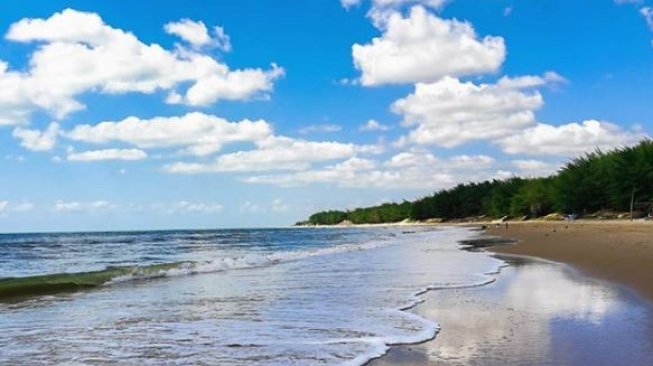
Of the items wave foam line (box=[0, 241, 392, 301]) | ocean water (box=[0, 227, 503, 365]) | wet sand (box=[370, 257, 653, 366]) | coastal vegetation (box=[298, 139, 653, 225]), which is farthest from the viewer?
coastal vegetation (box=[298, 139, 653, 225])

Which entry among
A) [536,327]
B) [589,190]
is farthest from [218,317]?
[589,190]

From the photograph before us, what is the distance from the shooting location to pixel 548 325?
8.31 metres

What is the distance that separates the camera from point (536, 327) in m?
8.17

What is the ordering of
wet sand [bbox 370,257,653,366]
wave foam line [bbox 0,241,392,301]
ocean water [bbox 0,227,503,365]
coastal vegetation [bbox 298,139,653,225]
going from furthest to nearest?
coastal vegetation [bbox 298,139,653,225] < wave foam line [bbox 0,241,392,301] < ocean water [bbox 0,227,503,365] < wet sand [bbox 370,257,653,366]

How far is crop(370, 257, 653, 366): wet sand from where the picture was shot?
21.3 feet

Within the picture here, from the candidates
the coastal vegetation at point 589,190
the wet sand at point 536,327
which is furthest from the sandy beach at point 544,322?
the coastal vegetation at point 589,190

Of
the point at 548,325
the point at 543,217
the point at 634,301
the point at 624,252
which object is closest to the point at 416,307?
the point at 548,325

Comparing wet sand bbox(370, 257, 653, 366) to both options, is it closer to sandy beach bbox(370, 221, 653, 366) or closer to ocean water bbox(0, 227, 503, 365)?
sandy beach bbox(370, 221, 653, 366)

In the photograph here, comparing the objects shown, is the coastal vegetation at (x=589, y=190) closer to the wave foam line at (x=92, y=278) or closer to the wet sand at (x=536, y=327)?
the wave foam line at (x=92, y=278)

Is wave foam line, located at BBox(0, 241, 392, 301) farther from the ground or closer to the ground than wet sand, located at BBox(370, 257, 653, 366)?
farther from the ground

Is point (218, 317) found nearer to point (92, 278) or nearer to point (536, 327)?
point (536, 327)

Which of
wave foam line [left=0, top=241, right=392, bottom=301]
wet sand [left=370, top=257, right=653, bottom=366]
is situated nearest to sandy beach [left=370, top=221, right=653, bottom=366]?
wet sand [left=370, top=257, right=653, bottom=366]

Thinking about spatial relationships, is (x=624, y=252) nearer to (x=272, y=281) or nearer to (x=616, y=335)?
(x=272, y=281)

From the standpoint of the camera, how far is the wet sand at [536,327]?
21.3ft
